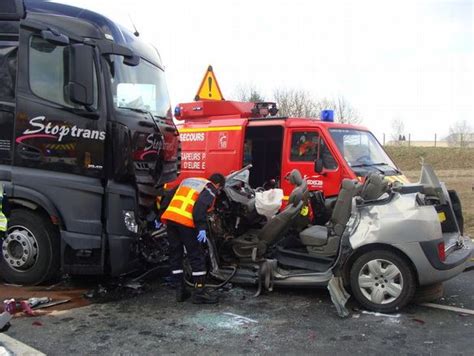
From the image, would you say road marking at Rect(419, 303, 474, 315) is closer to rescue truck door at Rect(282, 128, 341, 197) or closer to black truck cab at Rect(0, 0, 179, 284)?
rescue truck door at Rect(282, 128, 341, 197)

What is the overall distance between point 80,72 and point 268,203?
254 cm

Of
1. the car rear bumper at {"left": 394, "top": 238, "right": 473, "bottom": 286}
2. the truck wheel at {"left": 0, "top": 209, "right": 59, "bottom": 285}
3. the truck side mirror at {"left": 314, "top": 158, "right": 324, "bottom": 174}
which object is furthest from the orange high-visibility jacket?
the truck side mirror at {"left": 314, "top": 158, "right": 324, "bottom": 174}

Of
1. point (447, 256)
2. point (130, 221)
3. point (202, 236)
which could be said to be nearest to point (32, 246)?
point (130, 221)

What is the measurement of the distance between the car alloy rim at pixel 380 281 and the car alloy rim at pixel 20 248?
360 cm

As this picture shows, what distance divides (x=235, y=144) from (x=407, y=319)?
16.5 feet

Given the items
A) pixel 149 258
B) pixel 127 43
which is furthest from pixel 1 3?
pixel 149 258

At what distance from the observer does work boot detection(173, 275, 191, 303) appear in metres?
5.50

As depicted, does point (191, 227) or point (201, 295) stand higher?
point (191, 227)

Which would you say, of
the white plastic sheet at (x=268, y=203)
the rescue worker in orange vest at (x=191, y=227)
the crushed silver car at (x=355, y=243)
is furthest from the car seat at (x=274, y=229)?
the rescue worker in orange vest at (x=191, y=227)

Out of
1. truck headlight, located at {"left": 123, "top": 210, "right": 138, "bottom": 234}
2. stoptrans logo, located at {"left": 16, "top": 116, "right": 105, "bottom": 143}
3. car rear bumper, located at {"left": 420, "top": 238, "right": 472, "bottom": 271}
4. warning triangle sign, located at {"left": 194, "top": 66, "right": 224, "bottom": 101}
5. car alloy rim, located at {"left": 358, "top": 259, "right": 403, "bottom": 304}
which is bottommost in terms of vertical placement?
car alloy rim, located at {"left": 358, "top": 259, "right": 403, "bottom": 304}

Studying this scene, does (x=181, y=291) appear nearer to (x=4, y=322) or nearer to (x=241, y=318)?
(x=241, y=318)

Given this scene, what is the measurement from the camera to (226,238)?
19.8 feet

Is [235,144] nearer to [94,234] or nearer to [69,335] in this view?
[94,234]

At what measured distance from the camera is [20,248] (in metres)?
5.72
